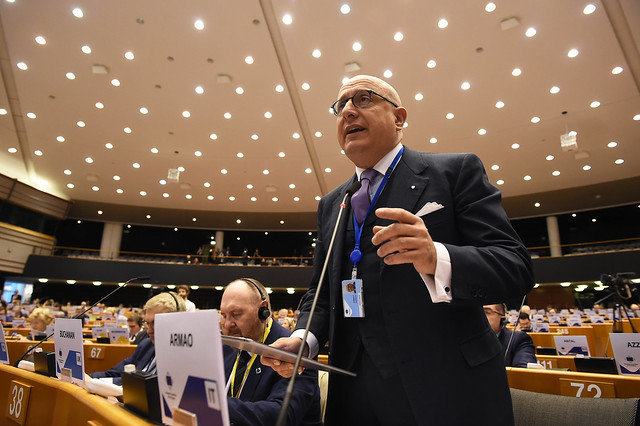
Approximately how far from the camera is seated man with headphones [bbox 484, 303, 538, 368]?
11.2ft

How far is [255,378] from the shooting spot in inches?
70.6

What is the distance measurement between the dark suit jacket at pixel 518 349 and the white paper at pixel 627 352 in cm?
77

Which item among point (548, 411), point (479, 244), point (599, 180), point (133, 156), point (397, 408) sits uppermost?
point (133, 156)

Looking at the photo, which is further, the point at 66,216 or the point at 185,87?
the point at 66,216

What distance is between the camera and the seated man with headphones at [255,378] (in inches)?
59.2

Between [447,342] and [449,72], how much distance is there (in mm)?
9571

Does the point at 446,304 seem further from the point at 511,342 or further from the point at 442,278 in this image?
the point at 511,342

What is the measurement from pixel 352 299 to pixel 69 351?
4.92 feet

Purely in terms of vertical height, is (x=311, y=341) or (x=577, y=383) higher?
(x=311, y=341)

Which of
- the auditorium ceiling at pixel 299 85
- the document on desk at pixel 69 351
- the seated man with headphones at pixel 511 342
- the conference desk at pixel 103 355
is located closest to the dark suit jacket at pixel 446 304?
the document on desk at pixel 69 351

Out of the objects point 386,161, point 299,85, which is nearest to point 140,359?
point 386,161

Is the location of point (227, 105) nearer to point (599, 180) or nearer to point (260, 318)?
point (260, 318)

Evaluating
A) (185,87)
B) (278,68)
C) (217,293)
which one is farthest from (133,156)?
(217,293)

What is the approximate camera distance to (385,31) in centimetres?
866
